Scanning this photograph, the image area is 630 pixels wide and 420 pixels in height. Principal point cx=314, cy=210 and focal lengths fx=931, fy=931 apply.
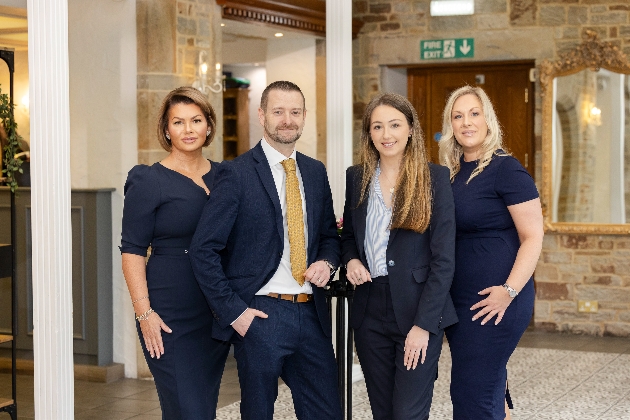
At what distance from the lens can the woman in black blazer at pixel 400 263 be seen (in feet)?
10.8

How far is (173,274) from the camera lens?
3.44 meters

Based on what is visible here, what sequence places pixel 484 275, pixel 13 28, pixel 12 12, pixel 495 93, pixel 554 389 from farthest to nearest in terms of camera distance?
pixel 495 93
pixel 554 389
pixel 13 28
pixel 12 12
pixel 484 275

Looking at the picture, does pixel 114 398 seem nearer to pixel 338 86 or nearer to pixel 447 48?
pixel 338 86

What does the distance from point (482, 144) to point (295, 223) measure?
0.81m

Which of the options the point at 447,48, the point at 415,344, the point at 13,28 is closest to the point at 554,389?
the point at 415,344

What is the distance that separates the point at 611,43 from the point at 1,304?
567 cm

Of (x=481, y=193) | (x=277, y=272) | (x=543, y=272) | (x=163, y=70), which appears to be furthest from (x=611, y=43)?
(x=277, y=272)

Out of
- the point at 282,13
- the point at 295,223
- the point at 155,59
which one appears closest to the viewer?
the point at 295,223

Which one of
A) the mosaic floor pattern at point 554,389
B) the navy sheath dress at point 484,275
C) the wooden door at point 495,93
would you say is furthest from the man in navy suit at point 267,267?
the wooden door at point 495,93

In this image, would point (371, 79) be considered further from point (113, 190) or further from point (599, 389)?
point (599, 389)

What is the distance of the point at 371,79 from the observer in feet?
28.9

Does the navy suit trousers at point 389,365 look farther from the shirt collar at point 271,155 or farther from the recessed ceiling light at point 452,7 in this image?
the recessed ceiling light at point 452,7

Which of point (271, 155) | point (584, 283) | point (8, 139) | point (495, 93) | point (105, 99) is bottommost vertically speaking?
point (584, 283)

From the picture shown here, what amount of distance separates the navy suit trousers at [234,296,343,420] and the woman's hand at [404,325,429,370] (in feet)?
1.07
